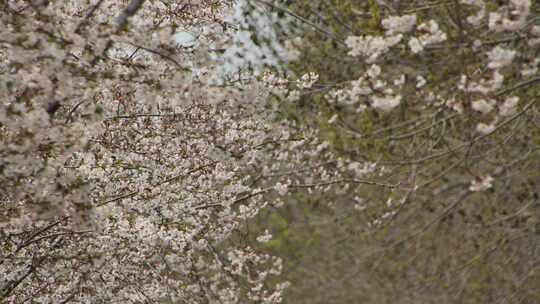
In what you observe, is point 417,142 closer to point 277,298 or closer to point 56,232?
point 277,298

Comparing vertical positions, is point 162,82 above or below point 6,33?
above

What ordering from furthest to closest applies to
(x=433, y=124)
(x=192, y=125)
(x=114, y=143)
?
(x=433, y=124) < (x=192, y=125) < (x=114, y=143)

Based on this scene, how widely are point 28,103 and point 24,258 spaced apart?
151 cm

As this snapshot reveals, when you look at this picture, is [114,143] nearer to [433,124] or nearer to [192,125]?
[192,125]

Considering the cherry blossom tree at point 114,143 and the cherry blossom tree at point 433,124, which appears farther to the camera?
the cherry blossom tree at point 433,124

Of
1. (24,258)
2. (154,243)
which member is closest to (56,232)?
(24,258)

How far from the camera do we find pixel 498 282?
10.6 meters

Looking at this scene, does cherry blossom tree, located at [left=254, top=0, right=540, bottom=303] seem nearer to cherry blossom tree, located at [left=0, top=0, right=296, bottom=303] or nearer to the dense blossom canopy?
the dense blossom canopy

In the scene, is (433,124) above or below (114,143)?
above

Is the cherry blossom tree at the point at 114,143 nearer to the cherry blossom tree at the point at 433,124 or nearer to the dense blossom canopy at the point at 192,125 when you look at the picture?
the dense blossom canopy at the point at 192,125

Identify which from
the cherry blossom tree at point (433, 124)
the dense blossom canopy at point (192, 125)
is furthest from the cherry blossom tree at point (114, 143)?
the cherry blossom tree at point (433, 124)

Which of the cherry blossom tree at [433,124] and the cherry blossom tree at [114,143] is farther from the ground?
the cherry blossom tree at [433,124]

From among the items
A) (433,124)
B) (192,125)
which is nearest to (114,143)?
(192,125)

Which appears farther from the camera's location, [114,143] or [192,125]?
[192,125]
